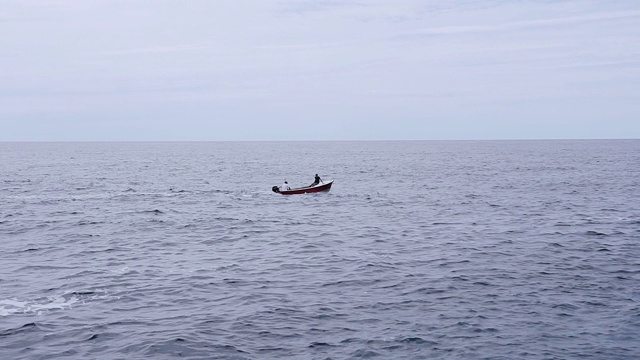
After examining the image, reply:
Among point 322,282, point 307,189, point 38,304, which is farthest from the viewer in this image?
point 307,189

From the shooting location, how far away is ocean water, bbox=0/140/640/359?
69.5ft

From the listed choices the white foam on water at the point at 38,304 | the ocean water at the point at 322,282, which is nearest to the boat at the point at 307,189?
the ocean water at the point at 322,282

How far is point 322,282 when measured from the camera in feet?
96.9

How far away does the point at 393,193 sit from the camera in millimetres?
74562

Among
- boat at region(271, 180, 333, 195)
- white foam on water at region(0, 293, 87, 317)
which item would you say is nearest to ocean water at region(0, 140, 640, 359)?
white foam on water at region(0, 293, 87, 317)

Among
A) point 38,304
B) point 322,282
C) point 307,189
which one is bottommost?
point 38,304

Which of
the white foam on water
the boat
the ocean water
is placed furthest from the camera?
the boat

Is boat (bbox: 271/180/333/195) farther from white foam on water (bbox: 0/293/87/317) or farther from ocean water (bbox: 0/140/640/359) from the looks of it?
white foam on water (bbox: 0/293/87/317)

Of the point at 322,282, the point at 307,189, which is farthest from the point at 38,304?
the point at 307,189

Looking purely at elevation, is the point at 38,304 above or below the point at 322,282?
below

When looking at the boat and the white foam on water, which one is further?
the boat

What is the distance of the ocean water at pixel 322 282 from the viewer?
69.5 ft

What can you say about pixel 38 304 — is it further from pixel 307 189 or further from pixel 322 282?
pixel 307 189

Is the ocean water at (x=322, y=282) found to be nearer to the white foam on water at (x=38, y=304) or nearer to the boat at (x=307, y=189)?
the white foam on water at (x=38, y=304)
